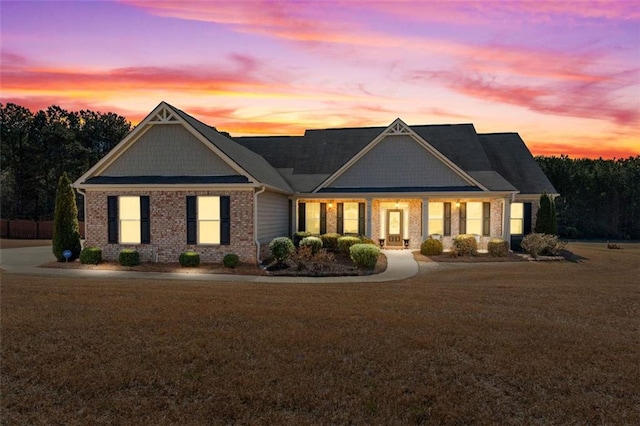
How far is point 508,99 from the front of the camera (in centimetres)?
2198

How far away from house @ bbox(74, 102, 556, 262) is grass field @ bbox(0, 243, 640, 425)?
742 cm

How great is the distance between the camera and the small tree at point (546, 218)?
23.8 meters

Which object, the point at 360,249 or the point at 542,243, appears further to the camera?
the point at 542,243

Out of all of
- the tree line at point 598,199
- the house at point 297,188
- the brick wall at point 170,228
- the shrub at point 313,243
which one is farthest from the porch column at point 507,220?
the tree line at point 598,199

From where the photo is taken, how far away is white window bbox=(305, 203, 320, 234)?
24938mm

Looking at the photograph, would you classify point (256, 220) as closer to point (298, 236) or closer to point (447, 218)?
point (298, 236)

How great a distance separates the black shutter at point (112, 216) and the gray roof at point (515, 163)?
2303 cm

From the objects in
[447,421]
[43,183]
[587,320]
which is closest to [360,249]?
[587,320]

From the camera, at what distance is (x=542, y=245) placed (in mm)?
21156

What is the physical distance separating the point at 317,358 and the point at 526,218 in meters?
23.3

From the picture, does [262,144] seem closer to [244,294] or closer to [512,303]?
[244,294]

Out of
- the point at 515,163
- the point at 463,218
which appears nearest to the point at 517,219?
the point at 463,218

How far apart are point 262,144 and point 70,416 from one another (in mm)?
27147

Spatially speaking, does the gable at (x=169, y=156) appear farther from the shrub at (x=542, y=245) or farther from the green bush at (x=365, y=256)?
the shrub at (x=542, y=245)
